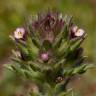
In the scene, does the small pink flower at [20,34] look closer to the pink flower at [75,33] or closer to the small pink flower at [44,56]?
the small pink flower at [44,56]

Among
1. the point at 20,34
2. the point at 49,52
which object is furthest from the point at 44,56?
the point at 20,34

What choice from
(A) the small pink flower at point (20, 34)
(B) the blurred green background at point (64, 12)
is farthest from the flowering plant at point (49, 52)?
(B) the blurred green background at point (64, 12)

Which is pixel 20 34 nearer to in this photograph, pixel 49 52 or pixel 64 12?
pixel 49 52

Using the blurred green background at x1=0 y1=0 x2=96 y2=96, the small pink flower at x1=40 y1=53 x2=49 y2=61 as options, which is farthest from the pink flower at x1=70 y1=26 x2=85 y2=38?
the blurred green background at x1=0 y1=0 x2=96 y2=96

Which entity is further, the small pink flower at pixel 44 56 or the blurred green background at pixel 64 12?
the blurred green background at pixel 64 12

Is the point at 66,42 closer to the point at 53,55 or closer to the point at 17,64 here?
the point at 53,55

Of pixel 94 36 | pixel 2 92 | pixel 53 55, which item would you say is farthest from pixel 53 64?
pixel 94 36

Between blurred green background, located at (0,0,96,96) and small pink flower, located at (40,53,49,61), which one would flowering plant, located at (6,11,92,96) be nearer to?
small pink flower, located at (40,53,49,61)
